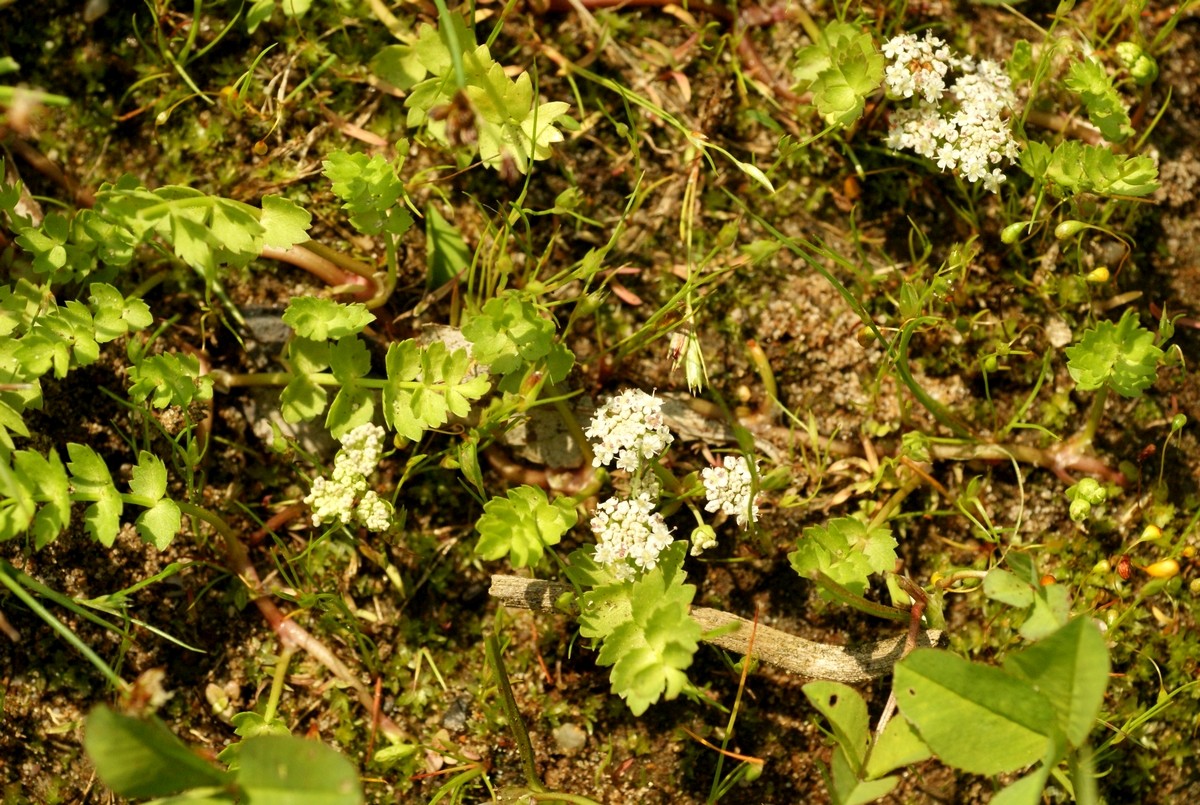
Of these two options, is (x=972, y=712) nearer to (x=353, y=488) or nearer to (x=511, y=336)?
(x=511, y=336)

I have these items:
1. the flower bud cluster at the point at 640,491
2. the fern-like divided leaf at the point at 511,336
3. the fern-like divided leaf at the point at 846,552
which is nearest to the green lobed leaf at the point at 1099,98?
the fern-like divided leaf at the point at 846,552

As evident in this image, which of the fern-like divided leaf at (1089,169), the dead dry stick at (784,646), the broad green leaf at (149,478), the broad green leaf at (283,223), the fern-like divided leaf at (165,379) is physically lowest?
the dead dry stick at (784,646)

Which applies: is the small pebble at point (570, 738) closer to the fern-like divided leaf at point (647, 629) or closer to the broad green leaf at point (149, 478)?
the fern-like divided leaf at point (647, 629)

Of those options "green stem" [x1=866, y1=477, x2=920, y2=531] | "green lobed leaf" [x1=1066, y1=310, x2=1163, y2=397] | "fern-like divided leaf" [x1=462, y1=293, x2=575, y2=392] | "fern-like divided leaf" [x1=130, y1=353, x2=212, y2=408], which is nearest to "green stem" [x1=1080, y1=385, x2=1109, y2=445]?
"green lobed leaf" [x1=1066, y1=310, x2=1163, y2=397]

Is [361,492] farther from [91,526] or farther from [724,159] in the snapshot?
[724,159]

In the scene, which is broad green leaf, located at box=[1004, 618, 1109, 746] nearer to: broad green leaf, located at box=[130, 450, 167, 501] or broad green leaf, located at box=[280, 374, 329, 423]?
broad green leaf, located at box=[280, 374, 329, 423]

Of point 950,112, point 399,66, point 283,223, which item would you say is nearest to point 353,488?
point 283,223
